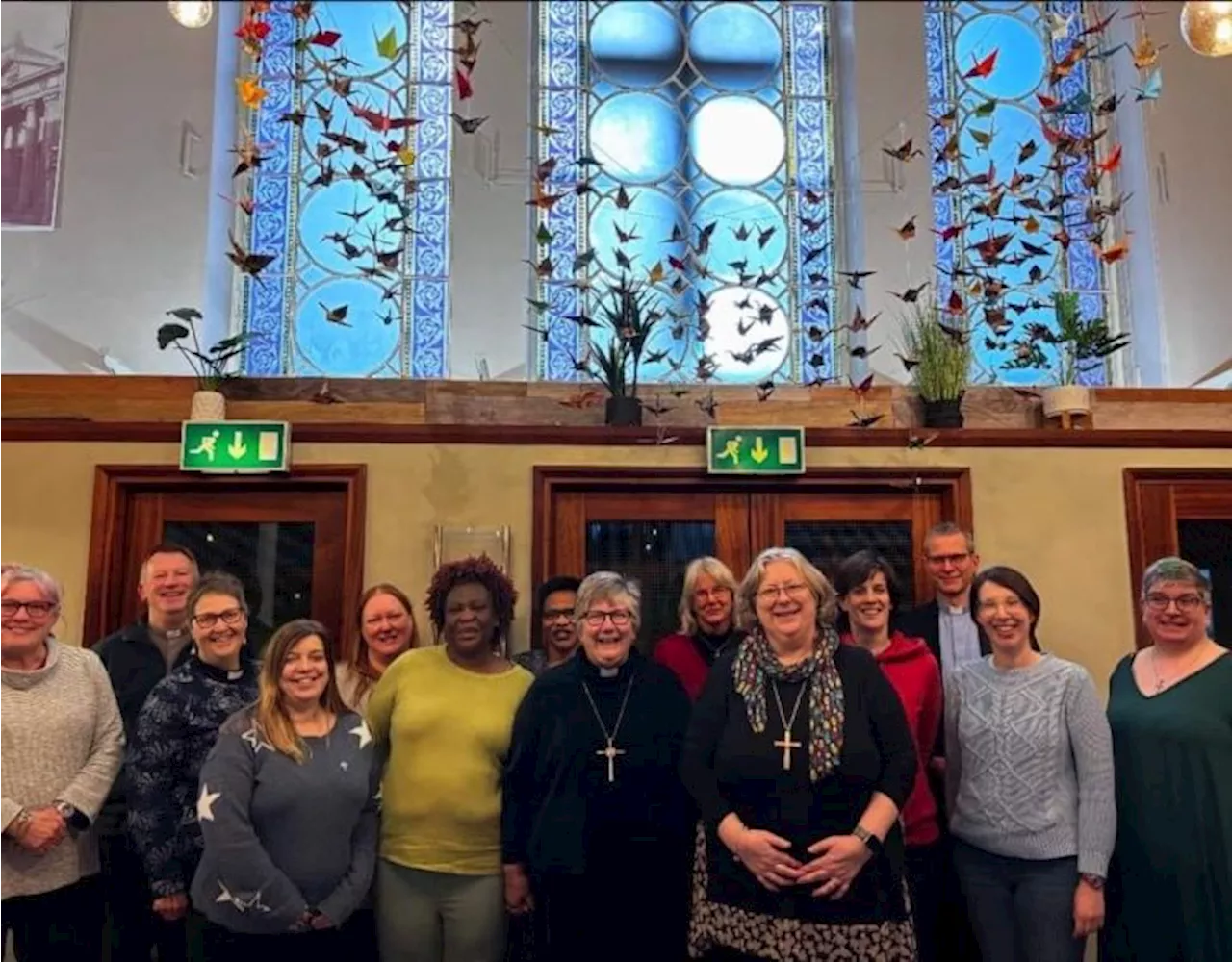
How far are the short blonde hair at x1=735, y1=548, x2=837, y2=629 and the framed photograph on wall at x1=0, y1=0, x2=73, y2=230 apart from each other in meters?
3.47

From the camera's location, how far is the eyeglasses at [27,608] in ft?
7.75

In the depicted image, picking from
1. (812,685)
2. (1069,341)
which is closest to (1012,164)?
(1069,341)

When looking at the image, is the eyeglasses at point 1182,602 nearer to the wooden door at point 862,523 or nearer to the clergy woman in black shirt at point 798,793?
the clergy woman in black shirt at point 798,793

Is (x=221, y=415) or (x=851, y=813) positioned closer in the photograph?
(x=851, y=813)

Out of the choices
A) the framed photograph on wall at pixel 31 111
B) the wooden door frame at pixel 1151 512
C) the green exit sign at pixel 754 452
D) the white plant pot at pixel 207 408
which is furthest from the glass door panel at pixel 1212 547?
the framed photograph on wall at pixel 31 111

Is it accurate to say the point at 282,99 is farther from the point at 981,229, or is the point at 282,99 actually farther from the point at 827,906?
the point at 827,906

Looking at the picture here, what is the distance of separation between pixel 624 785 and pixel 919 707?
0.72 m

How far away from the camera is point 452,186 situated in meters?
4.64

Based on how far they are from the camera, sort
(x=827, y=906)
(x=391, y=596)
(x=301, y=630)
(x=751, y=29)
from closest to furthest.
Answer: (x=827, y=906)
(x=301, y=630)
(x=391, y=596)
(x=751, y=29)

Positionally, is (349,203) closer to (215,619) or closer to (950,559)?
(215,619)

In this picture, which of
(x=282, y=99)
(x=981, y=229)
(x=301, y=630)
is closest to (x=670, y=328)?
(x=981, y=229)

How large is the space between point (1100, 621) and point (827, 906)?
209 centimetres

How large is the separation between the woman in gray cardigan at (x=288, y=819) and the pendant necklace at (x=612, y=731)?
48cm

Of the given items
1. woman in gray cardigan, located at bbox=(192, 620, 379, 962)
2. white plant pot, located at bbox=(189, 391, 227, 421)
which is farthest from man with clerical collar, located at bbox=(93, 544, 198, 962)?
white plant pot, located at bbox=(189, 391, 227, 421)
